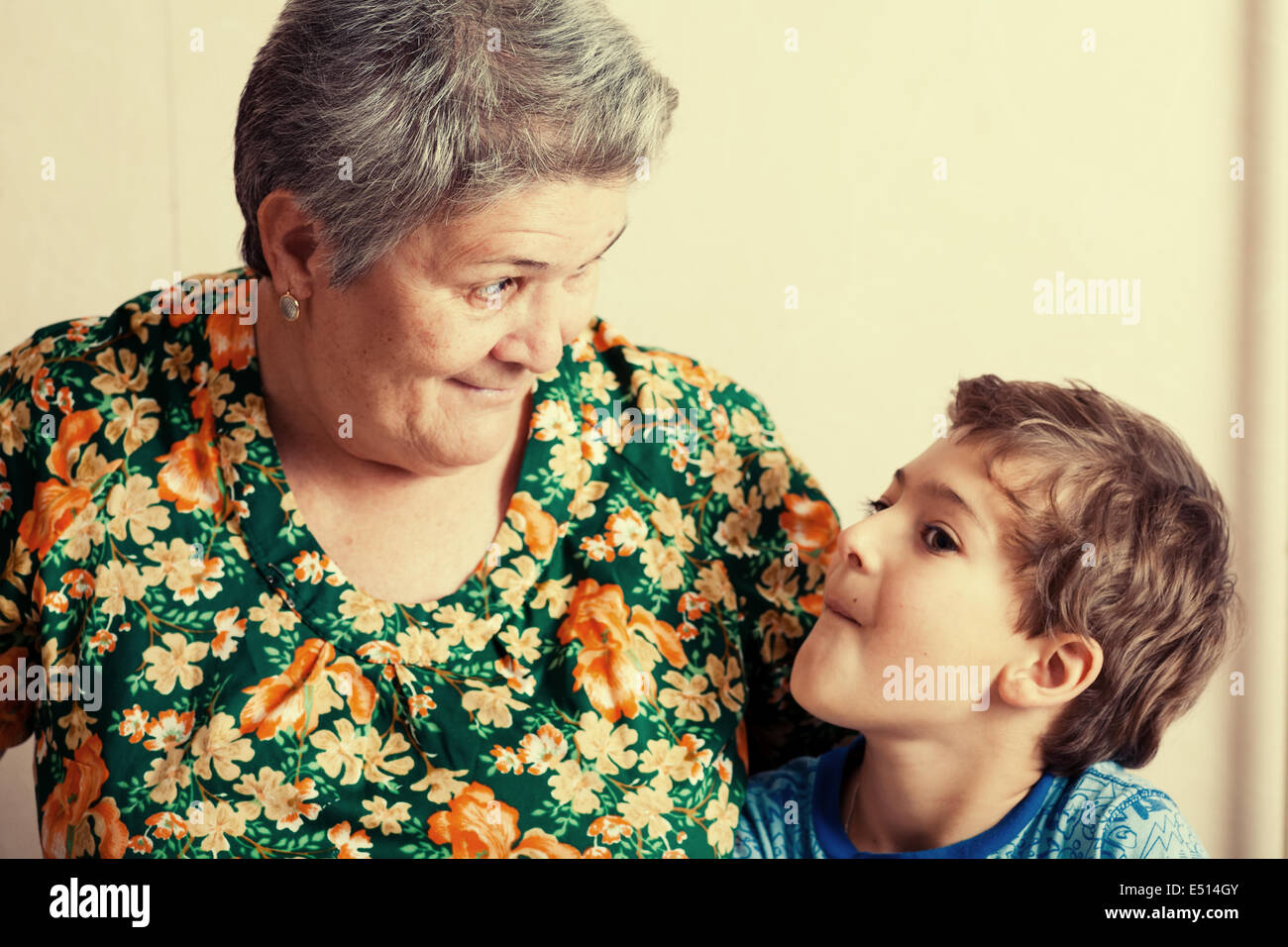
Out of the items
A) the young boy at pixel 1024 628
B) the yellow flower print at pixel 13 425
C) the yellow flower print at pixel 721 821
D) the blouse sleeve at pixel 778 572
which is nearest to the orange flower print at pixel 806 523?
the blouse sleeve at pixel 778 572

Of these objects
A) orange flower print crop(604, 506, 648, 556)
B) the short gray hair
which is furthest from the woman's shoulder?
the short gray hair

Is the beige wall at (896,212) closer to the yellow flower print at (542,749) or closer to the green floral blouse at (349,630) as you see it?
the green floral blouse at (349,630)

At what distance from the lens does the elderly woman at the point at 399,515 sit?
123 cm

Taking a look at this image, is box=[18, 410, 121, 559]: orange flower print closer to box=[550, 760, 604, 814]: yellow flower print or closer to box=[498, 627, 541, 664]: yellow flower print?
box=[498, 627, 541, 664]: yellow flower print

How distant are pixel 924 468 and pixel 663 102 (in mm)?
516

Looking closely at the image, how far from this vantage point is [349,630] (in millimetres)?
1345

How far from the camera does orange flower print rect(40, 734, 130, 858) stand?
1262 millimetres

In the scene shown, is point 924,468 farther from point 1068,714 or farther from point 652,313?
point 652,313

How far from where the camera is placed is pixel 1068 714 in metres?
1.38

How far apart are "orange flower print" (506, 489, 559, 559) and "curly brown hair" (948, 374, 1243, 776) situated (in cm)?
51

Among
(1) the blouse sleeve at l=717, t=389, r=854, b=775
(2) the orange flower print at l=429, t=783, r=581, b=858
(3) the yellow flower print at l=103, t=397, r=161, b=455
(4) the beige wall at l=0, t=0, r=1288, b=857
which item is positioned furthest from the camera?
(4) the beige wall at l=0, t=0, r=1288, b=857

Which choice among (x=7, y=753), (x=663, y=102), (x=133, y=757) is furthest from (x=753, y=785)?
(x=7, y=753)

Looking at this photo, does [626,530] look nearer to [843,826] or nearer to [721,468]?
[721,468]

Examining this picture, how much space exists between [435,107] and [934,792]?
0.94 metres
